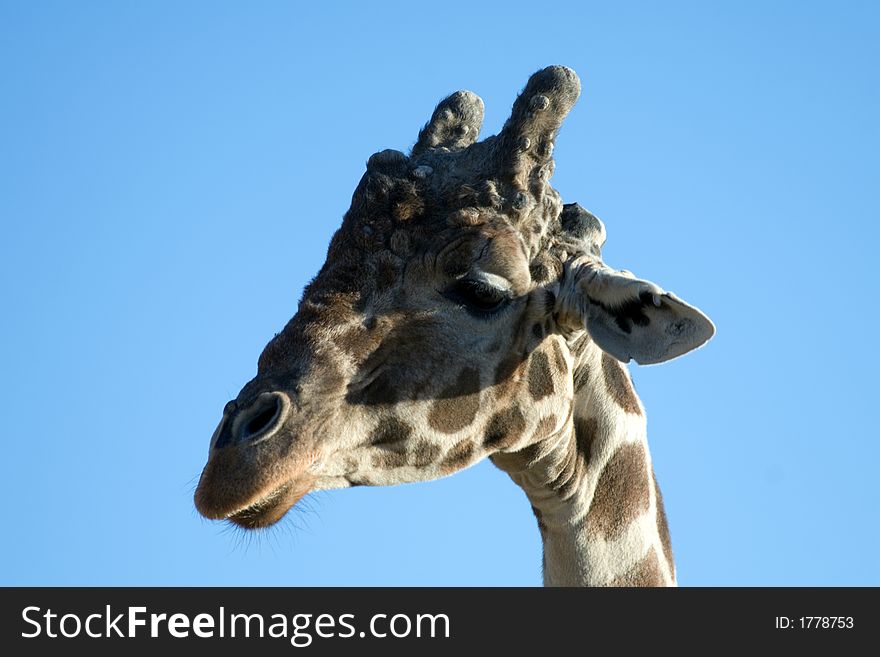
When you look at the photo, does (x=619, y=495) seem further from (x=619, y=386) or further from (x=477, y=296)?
(x=477, y=296)

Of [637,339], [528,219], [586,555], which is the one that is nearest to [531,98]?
[528,219]

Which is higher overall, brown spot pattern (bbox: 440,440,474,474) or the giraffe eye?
the giraffe eye

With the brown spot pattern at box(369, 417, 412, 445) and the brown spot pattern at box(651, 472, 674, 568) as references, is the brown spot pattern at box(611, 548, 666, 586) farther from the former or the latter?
the brown spot pattern at box(369, 417, 412, 445)

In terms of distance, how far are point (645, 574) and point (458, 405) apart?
1715 mm

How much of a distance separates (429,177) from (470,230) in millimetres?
578

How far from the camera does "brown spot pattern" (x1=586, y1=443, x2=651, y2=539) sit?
7.72 metres

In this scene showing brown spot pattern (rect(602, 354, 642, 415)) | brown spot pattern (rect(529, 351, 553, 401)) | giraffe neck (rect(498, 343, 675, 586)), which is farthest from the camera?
brown spot pattern (rect(602, 354, 642, 415))

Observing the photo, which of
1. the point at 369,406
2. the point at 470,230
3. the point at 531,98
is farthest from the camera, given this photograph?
the point at 531,98

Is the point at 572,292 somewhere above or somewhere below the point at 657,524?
above

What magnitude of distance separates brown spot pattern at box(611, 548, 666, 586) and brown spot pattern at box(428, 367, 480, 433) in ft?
4.80

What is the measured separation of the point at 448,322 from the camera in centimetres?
720

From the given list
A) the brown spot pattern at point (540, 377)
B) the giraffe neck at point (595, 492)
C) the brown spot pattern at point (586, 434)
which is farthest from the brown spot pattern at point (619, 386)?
the brown spot pattern at point (540, 377)

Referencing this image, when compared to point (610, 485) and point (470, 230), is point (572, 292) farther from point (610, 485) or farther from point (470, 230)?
point (610, 485)

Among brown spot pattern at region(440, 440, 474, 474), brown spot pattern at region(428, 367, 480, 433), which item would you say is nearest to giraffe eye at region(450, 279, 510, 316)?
brown spot pattern at region(428, 367, 480, 433)
